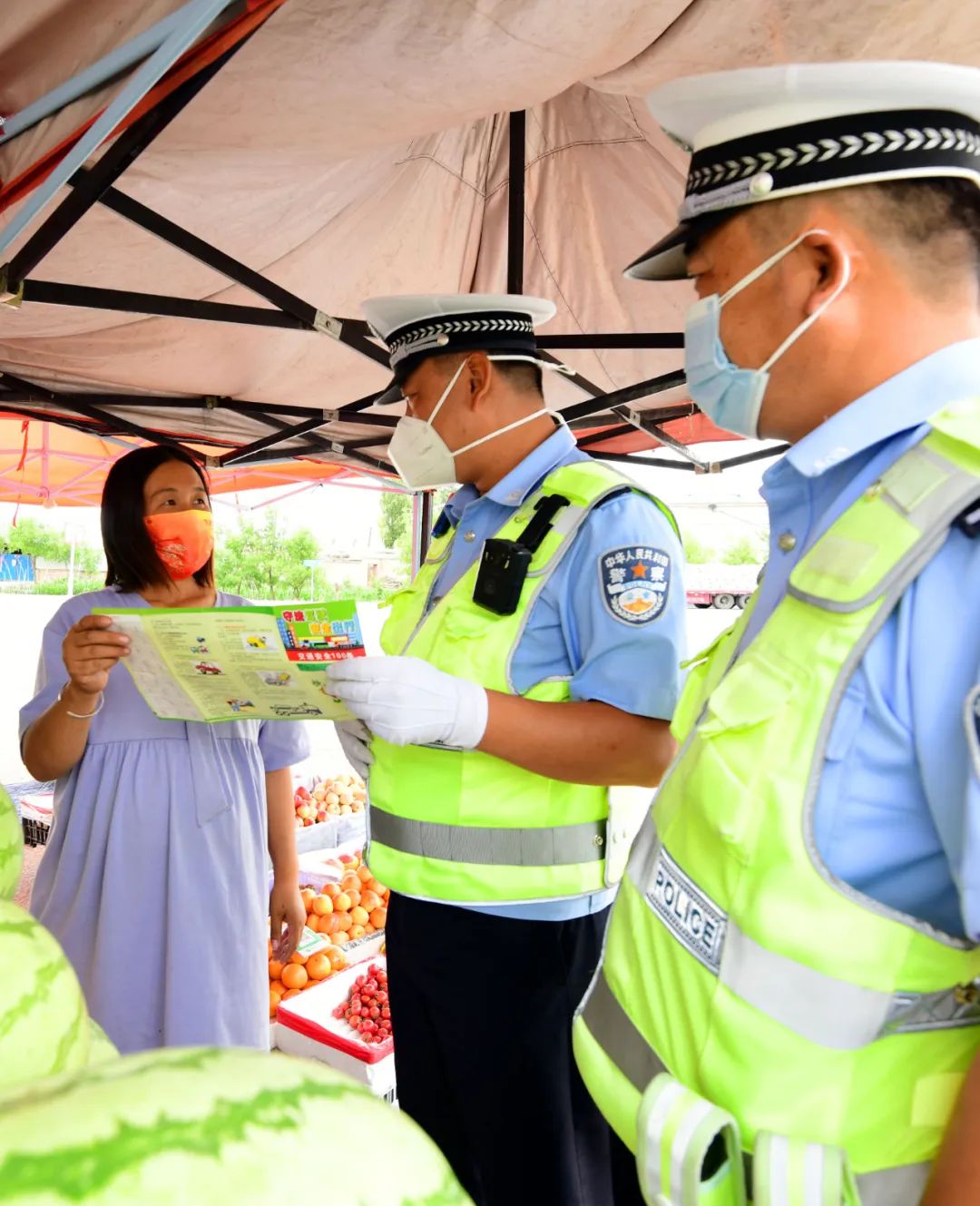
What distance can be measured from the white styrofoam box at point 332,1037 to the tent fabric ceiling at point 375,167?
2.83 metres

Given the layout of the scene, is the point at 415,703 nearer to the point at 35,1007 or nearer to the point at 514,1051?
the point at 514,1051

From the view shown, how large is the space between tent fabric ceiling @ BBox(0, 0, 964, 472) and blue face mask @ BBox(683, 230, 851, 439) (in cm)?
88

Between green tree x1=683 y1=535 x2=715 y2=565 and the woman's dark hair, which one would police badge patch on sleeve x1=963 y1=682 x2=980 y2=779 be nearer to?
the woman's dark hair

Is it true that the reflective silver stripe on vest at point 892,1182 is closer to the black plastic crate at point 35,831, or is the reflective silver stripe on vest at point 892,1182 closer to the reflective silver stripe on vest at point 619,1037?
the reflective silver stripe on vest at point 619,1037

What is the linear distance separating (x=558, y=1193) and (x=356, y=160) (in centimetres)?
302

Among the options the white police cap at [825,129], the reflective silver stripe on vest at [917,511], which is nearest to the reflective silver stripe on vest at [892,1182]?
the reflective silver stripe on vest at [917,511]

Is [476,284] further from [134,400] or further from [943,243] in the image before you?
[943,243]

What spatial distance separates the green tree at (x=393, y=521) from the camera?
42.0 meters

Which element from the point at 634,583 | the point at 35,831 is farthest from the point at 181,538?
the point at 35,831

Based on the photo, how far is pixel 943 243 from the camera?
894mm

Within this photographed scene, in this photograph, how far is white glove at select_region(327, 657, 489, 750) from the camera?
142 centimetres

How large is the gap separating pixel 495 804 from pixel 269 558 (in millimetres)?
35374

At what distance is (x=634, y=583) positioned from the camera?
1444mm

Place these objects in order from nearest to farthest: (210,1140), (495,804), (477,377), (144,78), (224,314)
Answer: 1. (210,1140)
2. (144,78)
3. (495,804)
4. (477,377)
5. (224,314)
